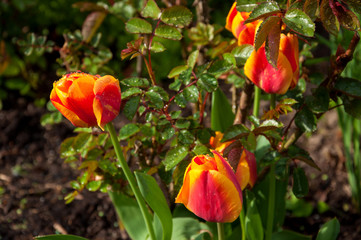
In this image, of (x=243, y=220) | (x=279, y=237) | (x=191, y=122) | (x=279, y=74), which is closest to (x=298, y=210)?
(x=279, y=237)

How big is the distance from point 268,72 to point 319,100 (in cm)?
14

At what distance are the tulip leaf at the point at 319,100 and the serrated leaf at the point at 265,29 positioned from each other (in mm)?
239

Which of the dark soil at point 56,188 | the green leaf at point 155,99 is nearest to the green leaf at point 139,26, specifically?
the green leaf at point 155,99

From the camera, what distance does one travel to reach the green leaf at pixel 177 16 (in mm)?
1009

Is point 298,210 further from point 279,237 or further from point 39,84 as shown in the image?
point 39,84

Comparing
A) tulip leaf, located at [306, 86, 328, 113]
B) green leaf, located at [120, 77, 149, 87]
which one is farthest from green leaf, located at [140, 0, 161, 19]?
tulip leaf, located at [306, 86, 328, 113]

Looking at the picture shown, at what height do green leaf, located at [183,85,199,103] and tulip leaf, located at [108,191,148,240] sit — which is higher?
green leaf, located at [183,85,199,103]

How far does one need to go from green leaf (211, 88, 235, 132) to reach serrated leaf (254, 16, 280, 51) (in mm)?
483

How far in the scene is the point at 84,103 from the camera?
807 mm

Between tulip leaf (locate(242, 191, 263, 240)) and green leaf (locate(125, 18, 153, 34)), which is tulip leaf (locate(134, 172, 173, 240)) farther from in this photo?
green leaf (locate(125, 18, 153, 34))

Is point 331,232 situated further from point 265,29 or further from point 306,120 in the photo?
point 265,29

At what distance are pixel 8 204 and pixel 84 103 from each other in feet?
3.68

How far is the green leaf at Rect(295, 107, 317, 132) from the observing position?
96 centimetres

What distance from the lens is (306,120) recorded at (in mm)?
972
